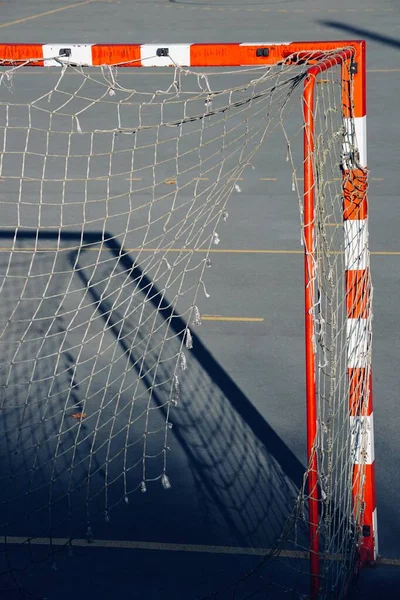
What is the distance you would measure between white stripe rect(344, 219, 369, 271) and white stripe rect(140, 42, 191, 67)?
1235 millimetres

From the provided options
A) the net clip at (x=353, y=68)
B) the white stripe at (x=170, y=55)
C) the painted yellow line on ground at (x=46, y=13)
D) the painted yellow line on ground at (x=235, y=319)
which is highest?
the painted yellow line on ground at (x=46, y=13)

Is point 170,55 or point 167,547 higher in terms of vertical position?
point 170,55

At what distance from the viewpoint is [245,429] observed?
277 inches

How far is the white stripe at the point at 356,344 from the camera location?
5309 mm

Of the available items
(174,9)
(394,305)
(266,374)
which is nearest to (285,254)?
(394,305)

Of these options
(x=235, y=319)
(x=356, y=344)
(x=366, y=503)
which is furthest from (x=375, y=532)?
(x=235, y=319)

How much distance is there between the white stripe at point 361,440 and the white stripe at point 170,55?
7.17ft

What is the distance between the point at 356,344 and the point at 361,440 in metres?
0.55

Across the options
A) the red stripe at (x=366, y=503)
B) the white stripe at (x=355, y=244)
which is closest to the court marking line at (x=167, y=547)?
the red stripe at (x=366, y=503)

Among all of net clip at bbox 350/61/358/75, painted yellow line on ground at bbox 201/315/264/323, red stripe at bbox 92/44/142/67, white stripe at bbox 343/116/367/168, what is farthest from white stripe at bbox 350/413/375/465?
painted yellow line on ground at bbox 201/315/264/323

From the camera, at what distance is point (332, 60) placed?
4586mm

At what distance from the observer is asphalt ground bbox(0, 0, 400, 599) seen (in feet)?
18.1

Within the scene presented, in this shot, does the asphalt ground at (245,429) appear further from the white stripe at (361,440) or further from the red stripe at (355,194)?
the red stripe at (355,194)

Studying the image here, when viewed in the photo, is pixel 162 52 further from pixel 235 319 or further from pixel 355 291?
pixel 235 319
